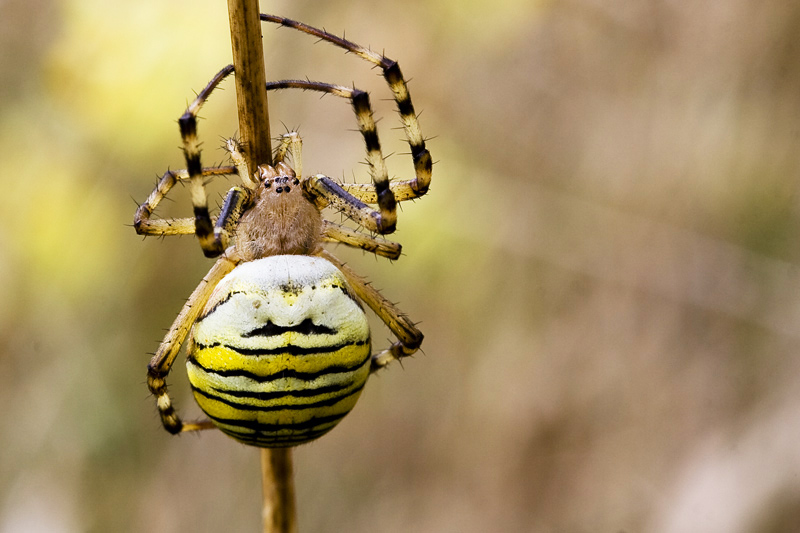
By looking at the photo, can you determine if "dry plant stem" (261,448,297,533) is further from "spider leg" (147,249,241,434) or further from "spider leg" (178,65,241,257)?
"spider leg" (178,65,241,257)

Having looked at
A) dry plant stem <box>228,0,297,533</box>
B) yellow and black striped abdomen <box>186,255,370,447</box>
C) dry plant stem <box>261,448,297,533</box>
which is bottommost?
dry plant stem <box>261,448,297,533</box>

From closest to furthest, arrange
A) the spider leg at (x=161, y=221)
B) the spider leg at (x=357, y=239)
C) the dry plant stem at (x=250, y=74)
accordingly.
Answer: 1. the dry plant stem at (x=250, y=74)
2. the spider leg at (x=161, y=221)
3. the spider leg at (x=357, y=239)

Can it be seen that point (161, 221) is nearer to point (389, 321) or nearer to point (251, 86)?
point (251, 86)

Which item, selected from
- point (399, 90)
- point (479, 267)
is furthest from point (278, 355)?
point (479, 267)

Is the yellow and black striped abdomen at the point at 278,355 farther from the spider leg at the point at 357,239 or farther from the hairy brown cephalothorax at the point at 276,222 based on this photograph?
the spider leg at the point at 357,239

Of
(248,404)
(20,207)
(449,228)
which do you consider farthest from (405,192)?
(20,207)

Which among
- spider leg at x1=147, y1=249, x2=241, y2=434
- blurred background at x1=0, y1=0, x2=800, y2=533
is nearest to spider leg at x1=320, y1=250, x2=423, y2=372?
spider leg at x1=147, y1=249, x2=241, y2=434

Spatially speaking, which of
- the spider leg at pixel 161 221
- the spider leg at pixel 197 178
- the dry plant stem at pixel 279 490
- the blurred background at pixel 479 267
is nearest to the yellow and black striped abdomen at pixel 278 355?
the spider leg at pixel 197 178
